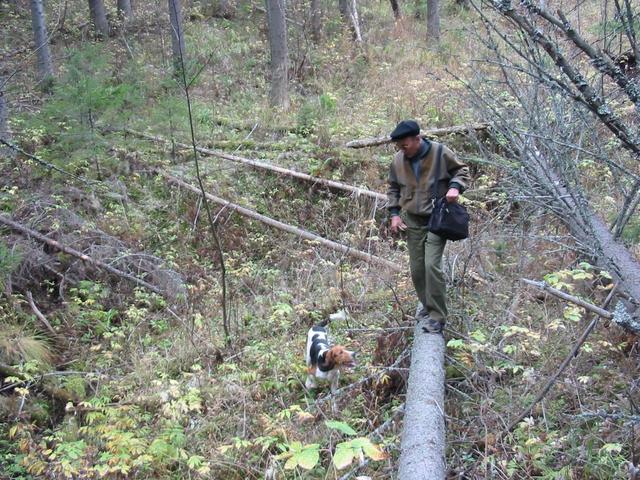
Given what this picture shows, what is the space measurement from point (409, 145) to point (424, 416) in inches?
97.0

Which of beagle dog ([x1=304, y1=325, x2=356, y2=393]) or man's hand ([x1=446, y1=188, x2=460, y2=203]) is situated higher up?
man's hand ([x1=446, y1=188, x2=460, y2=203])

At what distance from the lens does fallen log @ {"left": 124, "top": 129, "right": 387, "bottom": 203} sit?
31.3ft

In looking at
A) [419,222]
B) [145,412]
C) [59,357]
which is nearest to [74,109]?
[59,357]

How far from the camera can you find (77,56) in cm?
960

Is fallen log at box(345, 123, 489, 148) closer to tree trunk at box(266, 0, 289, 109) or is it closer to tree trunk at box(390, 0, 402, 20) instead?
tree trunk at box(266, 0, 289, 109)

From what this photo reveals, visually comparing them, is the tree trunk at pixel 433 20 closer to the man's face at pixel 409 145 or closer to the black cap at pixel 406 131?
the man's face at pixel 409 145

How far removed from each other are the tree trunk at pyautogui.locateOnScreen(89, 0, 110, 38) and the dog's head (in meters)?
16.7

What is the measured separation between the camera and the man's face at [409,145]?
4.91 metres

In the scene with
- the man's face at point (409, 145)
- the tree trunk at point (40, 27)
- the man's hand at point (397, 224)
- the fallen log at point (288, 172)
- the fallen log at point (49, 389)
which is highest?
the tree trunk at point (40, 27)

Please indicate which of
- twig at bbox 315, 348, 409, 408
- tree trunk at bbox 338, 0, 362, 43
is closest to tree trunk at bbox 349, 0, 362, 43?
tree trunk at bbox 338, 0, 362, 43

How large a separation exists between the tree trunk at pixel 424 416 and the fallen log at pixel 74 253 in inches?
184

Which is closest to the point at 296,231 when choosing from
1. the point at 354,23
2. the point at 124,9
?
the point at 354,23

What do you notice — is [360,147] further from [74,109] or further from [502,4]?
[502,4]

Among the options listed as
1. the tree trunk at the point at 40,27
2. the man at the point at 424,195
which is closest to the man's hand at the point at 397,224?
the man at the point at 424,195
